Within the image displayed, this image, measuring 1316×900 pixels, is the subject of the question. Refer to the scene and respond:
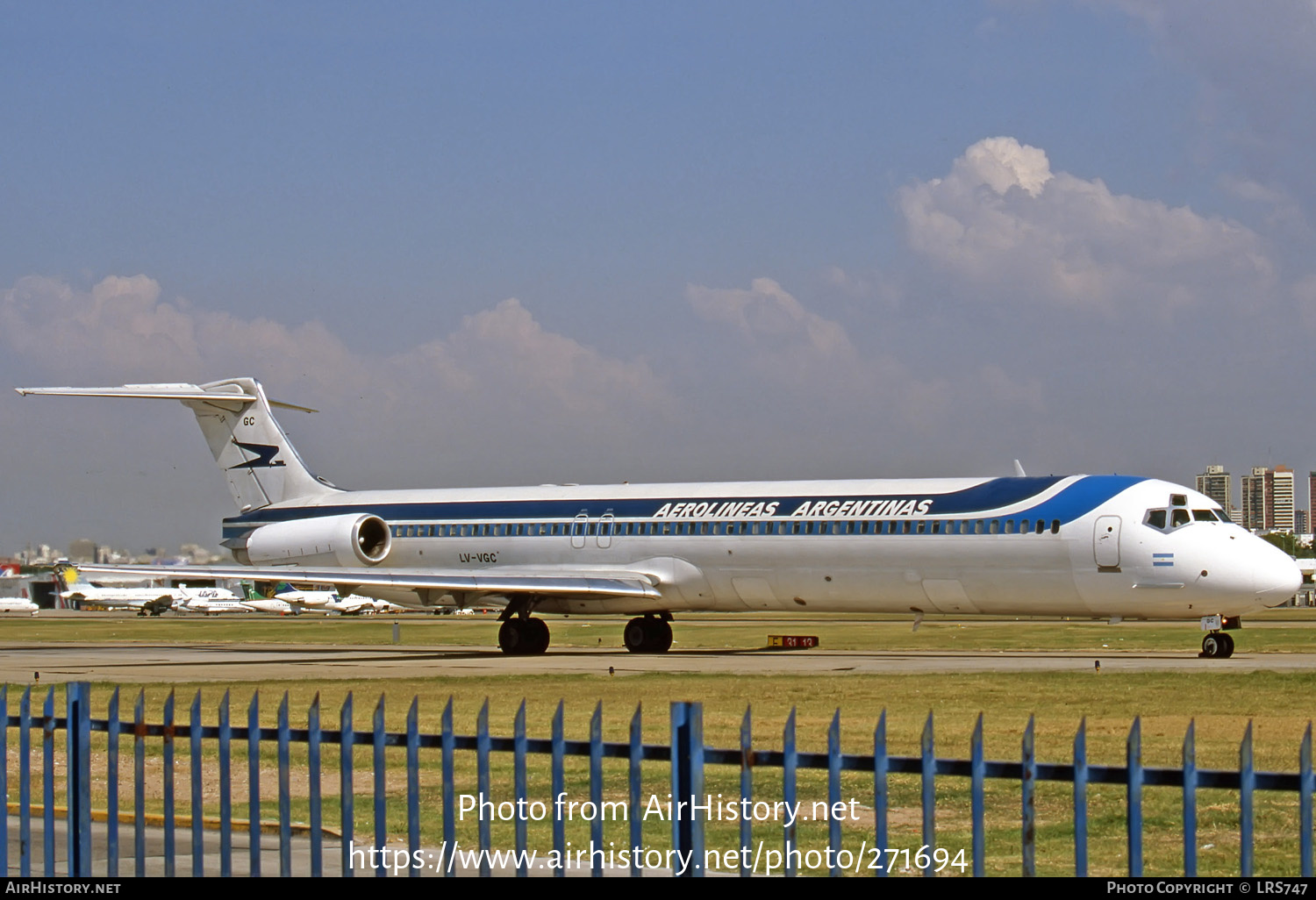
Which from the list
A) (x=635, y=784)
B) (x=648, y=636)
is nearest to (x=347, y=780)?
(x=635, y=784)

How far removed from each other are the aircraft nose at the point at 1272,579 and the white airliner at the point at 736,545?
0.04 metres

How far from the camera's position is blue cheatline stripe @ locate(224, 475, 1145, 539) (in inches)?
1308

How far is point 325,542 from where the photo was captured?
4266 cm

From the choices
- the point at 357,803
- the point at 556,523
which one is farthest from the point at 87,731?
the point at 556,523

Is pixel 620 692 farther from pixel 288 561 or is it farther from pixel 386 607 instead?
pixel 386 607

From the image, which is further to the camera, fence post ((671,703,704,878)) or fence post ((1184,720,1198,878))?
fence post ((671,703,704,878))

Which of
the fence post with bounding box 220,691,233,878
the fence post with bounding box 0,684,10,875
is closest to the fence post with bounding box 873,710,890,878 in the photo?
the fence post with bounding box 220,691,233,878

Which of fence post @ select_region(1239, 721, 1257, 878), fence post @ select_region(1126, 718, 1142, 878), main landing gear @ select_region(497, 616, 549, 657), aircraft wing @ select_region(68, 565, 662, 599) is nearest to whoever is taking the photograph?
fence post @ select_region(1239, 721, 1257, 878)

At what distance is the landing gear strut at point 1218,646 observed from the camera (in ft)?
104

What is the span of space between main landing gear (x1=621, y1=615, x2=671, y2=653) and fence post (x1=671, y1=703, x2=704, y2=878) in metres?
32.5

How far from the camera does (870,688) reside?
968 inches

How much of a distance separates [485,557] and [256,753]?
33.5 metres

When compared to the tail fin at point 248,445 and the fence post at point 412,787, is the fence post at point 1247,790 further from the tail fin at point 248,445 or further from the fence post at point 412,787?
the tail fin at point 248,445

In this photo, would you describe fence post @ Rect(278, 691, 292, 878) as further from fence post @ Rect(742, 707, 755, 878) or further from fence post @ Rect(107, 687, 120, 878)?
fence post @ Rect(742, 707, 755, 878)
